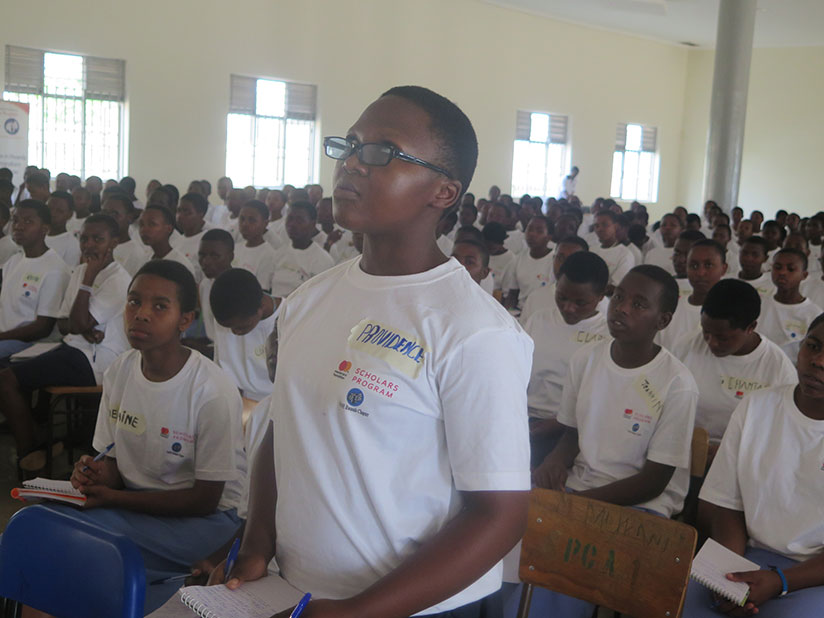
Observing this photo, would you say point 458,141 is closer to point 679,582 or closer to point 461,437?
point 461,437

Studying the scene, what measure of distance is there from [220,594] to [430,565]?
1.04ft

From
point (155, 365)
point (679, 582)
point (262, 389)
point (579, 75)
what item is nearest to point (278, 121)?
point (579, 75)

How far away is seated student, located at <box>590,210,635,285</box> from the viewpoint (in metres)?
6.88

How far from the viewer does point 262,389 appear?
3.86 metres

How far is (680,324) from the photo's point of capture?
4320 mm

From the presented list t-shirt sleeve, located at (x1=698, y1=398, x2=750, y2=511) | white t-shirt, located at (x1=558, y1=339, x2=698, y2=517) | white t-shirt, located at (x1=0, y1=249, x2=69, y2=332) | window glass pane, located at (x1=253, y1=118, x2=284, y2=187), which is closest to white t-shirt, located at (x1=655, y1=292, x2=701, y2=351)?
white t-shirt, located at (x1=558, y1=339, x2=698, y2=517)

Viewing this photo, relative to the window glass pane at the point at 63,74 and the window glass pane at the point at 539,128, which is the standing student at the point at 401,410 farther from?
the window glass pane at the point at 539,128

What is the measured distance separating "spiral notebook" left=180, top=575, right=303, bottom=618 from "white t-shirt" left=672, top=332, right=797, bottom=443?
7.77 ft

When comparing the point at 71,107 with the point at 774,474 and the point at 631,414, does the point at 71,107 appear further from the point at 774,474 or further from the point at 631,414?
the point at 774,474

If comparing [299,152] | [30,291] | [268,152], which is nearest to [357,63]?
[299,152]

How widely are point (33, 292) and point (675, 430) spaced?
3.53 metres

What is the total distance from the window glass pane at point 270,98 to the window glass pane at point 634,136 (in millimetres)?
8944

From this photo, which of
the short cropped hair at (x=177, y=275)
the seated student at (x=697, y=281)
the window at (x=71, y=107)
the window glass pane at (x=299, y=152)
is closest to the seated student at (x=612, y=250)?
the seated student at (x=697, y=281)

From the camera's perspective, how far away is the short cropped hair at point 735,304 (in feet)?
10.1
